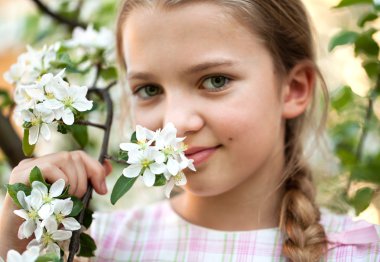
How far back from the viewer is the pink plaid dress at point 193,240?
1.26 metres

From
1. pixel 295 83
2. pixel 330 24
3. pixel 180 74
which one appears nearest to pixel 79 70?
pixel 180 74

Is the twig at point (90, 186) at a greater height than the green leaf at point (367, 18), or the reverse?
the green leaf at point (367, 18)

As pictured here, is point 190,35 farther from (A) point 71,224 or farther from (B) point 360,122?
(B) point 360,122

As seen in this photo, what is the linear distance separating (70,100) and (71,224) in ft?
0.69

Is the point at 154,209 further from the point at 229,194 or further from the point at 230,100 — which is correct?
the point at 230,100

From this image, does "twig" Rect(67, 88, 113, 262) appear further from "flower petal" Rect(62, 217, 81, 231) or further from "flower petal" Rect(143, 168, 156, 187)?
"flower petal" Rect(143, 168, 156, 187)

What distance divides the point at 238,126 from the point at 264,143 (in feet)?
0.32

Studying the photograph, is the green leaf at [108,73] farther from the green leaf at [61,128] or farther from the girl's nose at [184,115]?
the green leaf at [61,128]

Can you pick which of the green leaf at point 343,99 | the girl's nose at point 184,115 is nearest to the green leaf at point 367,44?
the green leaf at point 343,99

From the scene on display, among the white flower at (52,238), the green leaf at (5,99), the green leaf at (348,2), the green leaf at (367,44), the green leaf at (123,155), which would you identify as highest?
the green leaf at (348,2)

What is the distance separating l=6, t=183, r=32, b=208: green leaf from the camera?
101 cm

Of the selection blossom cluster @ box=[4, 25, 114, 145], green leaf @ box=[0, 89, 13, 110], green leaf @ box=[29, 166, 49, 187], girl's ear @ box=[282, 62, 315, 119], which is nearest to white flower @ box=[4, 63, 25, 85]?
blossom cluster @ box=[4, 25, 114, 145]

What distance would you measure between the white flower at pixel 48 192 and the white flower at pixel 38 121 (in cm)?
8

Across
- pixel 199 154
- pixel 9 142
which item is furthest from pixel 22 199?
pixel 9 142
